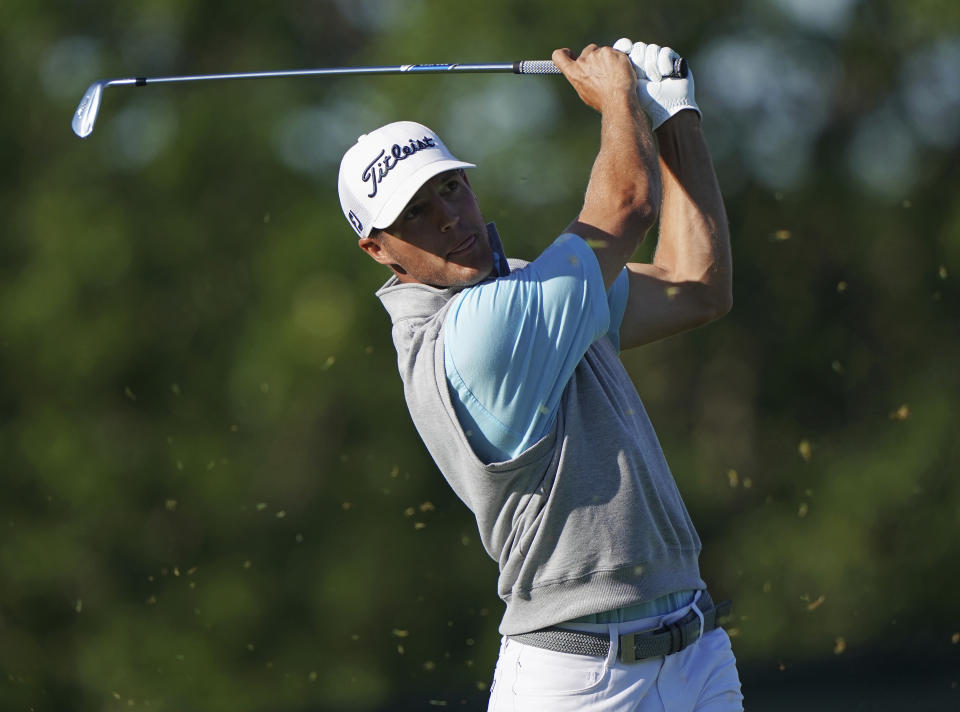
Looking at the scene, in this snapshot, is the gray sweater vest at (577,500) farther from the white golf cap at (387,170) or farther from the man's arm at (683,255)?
the man's arm at (683,255)

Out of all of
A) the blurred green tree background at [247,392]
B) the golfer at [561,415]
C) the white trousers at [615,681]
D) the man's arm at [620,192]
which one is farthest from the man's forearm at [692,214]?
the blurred green tree background at [247,392]

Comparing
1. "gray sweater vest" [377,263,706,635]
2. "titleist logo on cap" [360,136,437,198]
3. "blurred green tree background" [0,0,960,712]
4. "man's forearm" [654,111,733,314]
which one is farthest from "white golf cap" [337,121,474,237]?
"blurred green tree background" [0,0,960,712]

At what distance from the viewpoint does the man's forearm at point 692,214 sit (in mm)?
2828

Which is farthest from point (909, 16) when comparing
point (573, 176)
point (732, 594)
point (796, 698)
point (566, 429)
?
point (566, 429)

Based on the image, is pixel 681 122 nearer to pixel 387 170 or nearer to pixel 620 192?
A: pixel 620 192

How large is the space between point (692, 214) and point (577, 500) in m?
0.76

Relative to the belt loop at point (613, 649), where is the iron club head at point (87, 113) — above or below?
above

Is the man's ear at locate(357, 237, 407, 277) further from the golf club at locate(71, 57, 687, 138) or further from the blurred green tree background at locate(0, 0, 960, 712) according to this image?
the blurred green tree background at locate(0, 0, 960, 712)

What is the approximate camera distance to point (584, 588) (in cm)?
248

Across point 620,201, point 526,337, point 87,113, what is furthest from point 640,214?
point 87,113

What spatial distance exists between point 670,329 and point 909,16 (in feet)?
25.3

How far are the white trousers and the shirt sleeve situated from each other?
0.41 metres

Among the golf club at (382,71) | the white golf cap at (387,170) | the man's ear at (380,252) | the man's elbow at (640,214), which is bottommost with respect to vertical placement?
the man's elbow at (640,214)

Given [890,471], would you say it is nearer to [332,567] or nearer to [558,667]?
[332,567]
